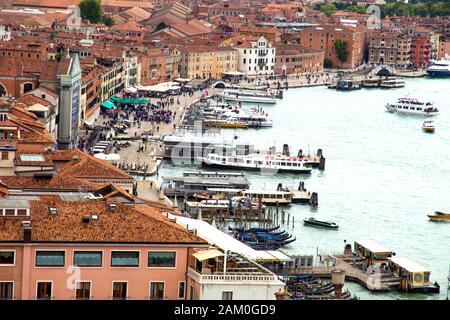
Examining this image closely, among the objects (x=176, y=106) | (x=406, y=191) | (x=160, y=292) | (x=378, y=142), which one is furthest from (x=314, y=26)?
(x=160, y=292)

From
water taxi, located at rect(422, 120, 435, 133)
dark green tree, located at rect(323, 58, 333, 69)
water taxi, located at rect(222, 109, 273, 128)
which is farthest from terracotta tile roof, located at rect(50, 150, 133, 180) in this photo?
dark green tree, located at rect(323, 58, 333, 69)

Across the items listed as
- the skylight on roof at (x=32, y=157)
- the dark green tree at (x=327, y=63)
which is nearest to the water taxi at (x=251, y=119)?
the dark green tree at (x=327, y=63)

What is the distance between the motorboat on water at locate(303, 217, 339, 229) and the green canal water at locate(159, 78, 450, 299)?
3.7 inches

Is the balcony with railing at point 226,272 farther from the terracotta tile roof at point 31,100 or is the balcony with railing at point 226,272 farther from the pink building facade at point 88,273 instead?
the terracotta tile roof at point 31,100

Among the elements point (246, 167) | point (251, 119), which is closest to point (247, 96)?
point (251, 119)

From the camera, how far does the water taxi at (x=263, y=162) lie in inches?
661

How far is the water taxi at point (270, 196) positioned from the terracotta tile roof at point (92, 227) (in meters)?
9.07

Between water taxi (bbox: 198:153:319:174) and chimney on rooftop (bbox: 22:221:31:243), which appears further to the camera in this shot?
water taxi (bbox: 198:153:319:174)

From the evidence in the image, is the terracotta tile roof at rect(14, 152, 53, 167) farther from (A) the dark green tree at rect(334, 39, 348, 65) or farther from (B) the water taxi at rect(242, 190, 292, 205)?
(A) the dark green tree at rect(334, 39, 348, 65)

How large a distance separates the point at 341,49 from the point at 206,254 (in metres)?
31.4

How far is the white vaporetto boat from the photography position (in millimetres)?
25516

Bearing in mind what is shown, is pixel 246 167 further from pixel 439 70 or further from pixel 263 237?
pixel 439 70

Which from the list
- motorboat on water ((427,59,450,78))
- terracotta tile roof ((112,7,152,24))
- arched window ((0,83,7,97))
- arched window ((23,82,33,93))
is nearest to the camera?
arched window ((0,83,7,97))

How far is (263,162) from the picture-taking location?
55.6ft
